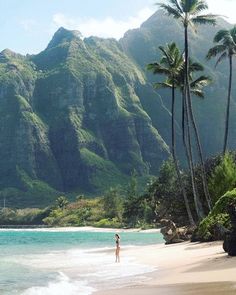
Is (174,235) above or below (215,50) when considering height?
below

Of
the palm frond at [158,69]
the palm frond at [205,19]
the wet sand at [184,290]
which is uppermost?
the palm frond at [205,19]

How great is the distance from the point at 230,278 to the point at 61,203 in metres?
183

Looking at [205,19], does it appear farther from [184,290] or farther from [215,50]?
[184,290]

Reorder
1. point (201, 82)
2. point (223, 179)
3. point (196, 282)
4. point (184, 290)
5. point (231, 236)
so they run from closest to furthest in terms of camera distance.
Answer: point (184, 290) → point (196, 282) → point (231, 236) → point (223, 179) → point (201, 82)

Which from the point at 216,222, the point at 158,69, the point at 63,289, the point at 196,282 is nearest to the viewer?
the point at 196,282

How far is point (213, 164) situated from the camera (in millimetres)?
59250

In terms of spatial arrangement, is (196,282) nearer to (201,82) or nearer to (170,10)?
(170,10)

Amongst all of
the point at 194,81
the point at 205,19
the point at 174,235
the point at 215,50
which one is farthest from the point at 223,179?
the point at 205,19

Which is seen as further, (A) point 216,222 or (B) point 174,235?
(B) point 174,235

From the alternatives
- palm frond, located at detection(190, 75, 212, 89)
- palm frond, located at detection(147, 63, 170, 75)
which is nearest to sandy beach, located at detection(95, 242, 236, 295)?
palm frond, located at detection(147, 63, 170, 75)

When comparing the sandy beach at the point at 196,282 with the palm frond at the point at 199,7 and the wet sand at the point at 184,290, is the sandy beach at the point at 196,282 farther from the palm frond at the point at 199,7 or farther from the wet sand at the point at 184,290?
the palm frond at the point at 199,7

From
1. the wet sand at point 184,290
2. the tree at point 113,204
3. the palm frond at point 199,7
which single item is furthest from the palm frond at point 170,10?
the tree at point 113,204

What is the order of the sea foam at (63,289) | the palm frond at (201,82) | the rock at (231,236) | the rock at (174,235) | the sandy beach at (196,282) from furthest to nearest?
the palm frond at (201,82)
the rock at (174,235)
the rock at (231,236)
the sea foam at (63,289)
the sandy beach at (196,282)

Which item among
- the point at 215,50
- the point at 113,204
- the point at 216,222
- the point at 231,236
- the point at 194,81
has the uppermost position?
the point at 215,50
